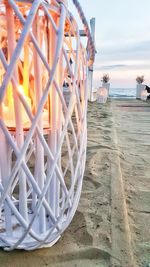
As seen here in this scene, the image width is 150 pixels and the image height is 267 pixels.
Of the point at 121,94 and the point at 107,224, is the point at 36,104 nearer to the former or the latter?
the point at 107,224

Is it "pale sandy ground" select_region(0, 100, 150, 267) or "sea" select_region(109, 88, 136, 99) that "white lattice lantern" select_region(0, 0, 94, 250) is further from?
"sea" select_region(109, 88, 136, 99)

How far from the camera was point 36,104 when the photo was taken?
110 cm

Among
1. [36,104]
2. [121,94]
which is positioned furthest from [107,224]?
[121,94]

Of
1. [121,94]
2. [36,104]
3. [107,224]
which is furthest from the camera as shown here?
[121,94]

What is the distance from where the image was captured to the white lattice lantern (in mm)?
1006

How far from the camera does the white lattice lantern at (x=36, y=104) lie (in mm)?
1006

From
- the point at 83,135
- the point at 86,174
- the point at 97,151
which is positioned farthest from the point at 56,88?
the point at 97,151

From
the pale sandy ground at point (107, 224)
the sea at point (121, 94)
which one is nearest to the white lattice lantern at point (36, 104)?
the pale sandy ground at point (107, 224)

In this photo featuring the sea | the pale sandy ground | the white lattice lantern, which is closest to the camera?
the white lattice lantern

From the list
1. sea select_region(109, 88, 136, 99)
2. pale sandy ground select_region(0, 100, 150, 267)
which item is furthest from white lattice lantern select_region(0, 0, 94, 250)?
sea select_region(109, 88, 136, 99)

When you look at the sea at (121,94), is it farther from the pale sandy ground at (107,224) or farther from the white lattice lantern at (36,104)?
the white lattice lantern at (36,104)

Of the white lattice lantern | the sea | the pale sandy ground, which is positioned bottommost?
the sea

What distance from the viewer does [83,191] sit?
2.04 meters

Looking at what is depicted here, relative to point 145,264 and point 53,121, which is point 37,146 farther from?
point 145,264
